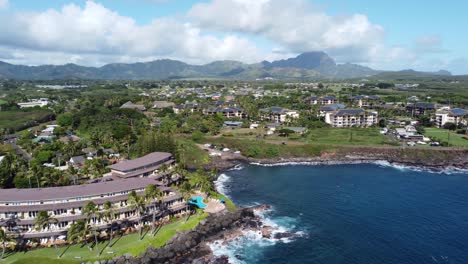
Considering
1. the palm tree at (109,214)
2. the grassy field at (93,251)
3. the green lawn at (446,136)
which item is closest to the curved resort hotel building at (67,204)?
the palm tree at (109,214)

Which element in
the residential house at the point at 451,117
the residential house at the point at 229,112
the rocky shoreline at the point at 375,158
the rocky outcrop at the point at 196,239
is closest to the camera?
the rocky outcrop at the point at 196,239

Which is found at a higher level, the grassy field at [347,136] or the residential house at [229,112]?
the residential house at [229,112]

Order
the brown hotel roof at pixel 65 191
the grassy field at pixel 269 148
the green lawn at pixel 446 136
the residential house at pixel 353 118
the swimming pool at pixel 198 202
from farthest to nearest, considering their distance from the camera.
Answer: the residential house at pixel 353 118 → the green lawn at pixel 446 136 → the grassy field at pixel 269 148 → the swimming pool at pixel 198 202 → the brown hotel roof at pixel 65 191

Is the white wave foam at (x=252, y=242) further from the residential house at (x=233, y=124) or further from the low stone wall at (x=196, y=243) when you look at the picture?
the residential house at (x=233, y=124)

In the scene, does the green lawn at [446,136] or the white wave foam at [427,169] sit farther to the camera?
the green lawn at [446,136]

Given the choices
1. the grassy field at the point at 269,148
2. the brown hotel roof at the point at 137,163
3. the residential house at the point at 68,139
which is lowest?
the grassy field at the point at 269,148

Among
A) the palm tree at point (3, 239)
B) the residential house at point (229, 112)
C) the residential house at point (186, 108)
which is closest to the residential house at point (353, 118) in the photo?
the residential house at point (229, 112)

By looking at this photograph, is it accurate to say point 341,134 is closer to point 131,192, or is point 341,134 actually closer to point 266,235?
point 266,235
